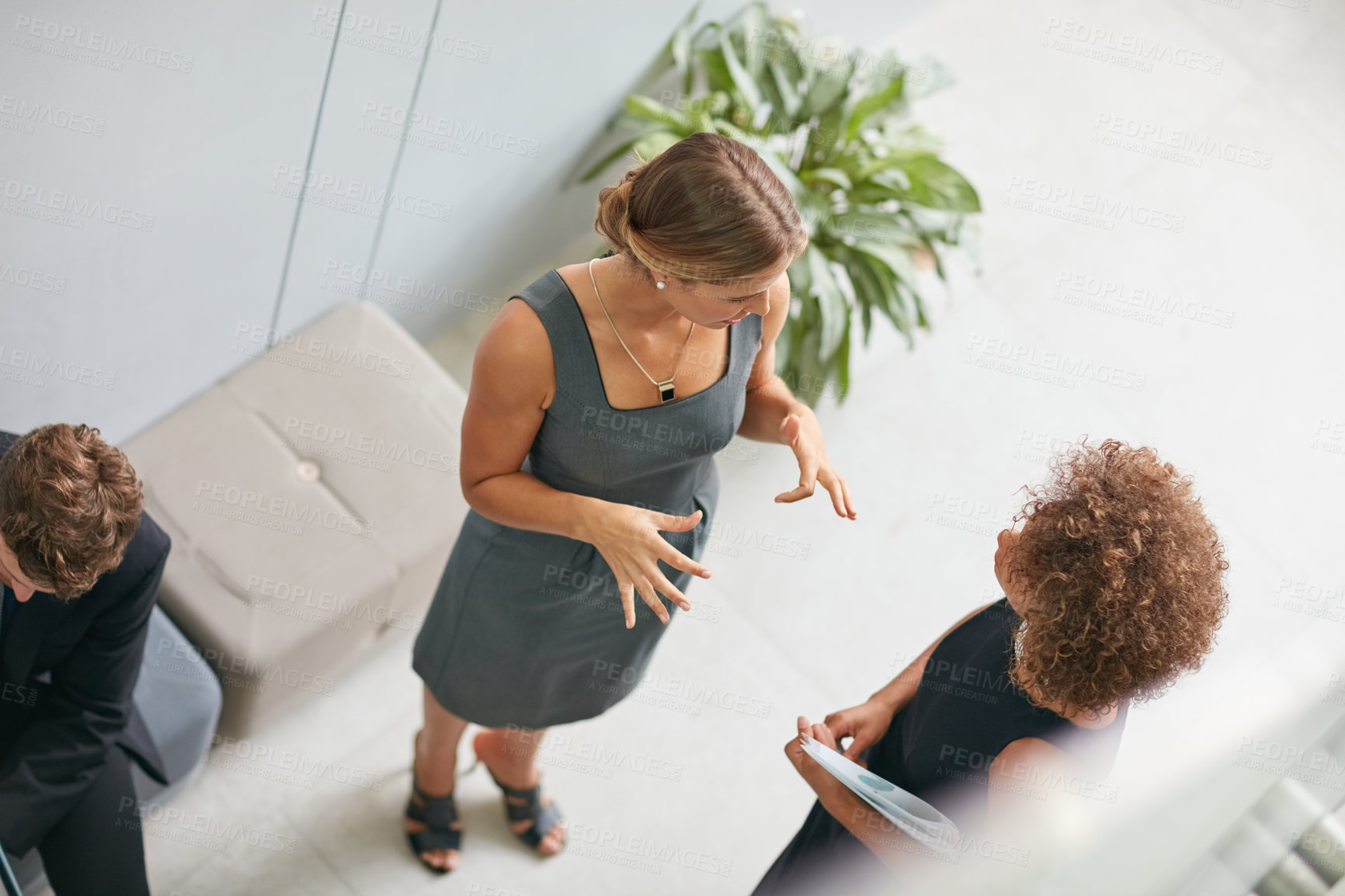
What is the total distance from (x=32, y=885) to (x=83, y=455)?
1117 mm

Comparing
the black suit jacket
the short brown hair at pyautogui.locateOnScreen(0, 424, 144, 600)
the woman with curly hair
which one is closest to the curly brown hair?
the woman with curly hair

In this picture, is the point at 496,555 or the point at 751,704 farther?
the point at 751,704

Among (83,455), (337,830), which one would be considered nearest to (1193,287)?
(337,830)

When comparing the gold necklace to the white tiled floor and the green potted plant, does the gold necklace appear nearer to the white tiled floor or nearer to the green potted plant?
the white tiled floor

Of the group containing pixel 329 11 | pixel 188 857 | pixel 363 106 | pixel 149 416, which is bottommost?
pixel 188 857

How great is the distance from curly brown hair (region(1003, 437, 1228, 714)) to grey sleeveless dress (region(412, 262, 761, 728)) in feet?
1.81

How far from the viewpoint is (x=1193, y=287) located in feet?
12.5

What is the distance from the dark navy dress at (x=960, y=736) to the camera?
137 centimetres

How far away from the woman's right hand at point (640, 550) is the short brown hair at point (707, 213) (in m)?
0.32

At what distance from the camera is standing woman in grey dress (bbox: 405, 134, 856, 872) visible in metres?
1.37

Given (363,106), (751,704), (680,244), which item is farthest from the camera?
(751,704)

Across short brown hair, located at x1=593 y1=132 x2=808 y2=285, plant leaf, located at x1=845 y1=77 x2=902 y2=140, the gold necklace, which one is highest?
short brown hair, located at x1=593 y1=132 x2=808 y2=285

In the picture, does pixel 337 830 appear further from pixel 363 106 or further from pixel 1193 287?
pixel 1193 287

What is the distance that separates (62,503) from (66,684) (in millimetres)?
547
